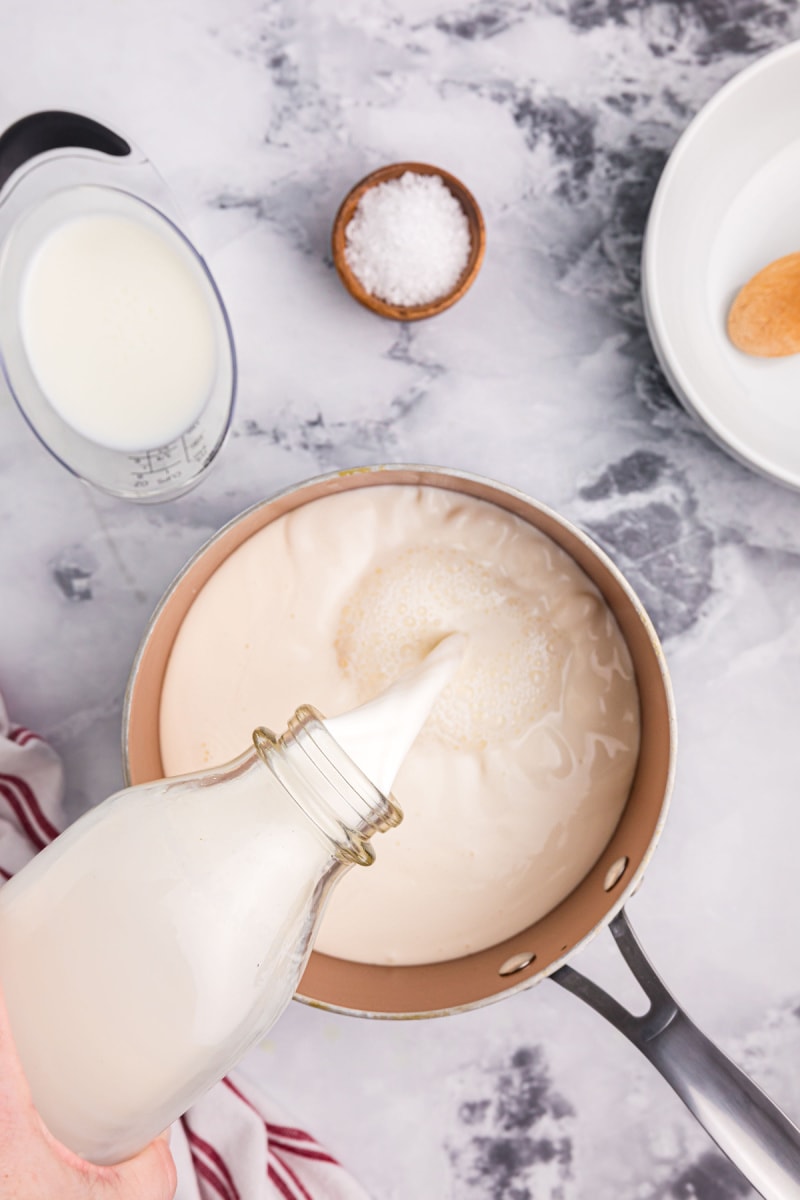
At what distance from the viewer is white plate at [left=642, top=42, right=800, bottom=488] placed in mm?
709

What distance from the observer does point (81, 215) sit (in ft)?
2.24

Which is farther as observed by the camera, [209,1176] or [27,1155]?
[209,1176]

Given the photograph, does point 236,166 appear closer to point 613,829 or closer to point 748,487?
point 748,487

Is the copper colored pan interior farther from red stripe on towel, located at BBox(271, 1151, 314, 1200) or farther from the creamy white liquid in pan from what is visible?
red stripe on towel, located at BBox(271, 1151, 314, 1200)

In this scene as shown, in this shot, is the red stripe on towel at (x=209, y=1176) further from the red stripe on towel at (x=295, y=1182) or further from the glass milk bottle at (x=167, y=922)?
the glass milk bottle at (x=167, y=922)

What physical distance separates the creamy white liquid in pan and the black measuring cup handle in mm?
291

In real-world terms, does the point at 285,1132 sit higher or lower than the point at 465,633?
lower

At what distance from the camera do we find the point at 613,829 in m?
0.67

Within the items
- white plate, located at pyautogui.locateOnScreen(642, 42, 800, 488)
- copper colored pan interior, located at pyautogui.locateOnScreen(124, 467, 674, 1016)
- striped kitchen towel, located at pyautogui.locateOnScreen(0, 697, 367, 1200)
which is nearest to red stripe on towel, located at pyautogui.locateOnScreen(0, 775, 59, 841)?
striped kitchen towel, located at pyautogui.locateOnScreen(0, 697, 367, 1200)

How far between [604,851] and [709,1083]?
153 mm

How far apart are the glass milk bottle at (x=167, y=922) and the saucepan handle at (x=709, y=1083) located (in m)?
0.25

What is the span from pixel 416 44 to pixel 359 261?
0.60 feet

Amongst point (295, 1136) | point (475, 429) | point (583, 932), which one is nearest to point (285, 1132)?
point (295, 1136)

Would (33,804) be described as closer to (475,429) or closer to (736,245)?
(475,429)
